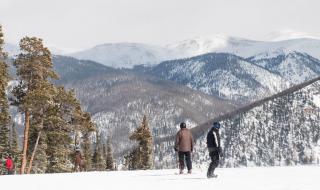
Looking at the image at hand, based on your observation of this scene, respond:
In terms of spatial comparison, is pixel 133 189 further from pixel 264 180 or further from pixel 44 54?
pixel 44 54

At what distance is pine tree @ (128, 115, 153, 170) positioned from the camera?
76.9 metres

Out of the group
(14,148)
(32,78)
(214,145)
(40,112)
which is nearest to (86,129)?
(14,148)

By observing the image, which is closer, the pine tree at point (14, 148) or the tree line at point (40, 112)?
the tree line at point (40, 112)

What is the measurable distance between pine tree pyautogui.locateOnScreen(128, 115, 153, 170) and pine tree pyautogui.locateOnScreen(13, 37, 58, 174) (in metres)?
25.0

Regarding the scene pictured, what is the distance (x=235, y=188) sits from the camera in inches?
879

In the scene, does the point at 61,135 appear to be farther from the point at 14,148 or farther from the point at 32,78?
the point at 14,148

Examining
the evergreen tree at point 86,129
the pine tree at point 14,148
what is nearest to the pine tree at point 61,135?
the evergreen tree at point 86,129

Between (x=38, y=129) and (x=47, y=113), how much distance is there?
167 cm

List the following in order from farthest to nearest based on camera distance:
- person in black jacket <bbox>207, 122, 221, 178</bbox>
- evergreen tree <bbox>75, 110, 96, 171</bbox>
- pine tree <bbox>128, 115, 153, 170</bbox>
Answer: pine tree <bbox>128, 115, 153, 170</bbox> < evergreen tree <bbox>75, 110, 96, 171</bbox> < person in black jacket <bbox>207, 122, 221, 178</bbox>

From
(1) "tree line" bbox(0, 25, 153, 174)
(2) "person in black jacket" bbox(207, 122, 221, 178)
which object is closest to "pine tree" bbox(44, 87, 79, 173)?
(1) "tree line" bbox(0, 25, 153, 174)

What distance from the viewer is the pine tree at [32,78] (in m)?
51.5

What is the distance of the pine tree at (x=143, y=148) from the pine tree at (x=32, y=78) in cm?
2504

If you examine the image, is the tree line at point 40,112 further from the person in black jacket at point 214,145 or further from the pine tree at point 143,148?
the person in black jacket at point 214,145

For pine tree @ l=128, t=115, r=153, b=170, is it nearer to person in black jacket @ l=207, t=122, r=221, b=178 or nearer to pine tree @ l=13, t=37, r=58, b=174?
pine tree @ l=13, t=37, r=58, b=174
